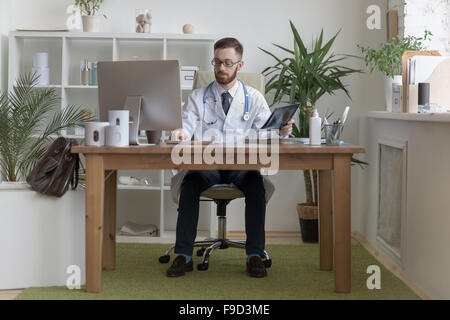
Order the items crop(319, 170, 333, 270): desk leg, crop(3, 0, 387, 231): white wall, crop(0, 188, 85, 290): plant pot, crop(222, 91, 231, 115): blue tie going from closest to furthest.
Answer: crop(0, 188, 85, 290): plant pot
crop(319, 170, 333, 270): desk leg
crop(222, 91, 231, 115): blue tie
crop(3, 0, 387, 231): white wall

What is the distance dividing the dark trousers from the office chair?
0.17 feet

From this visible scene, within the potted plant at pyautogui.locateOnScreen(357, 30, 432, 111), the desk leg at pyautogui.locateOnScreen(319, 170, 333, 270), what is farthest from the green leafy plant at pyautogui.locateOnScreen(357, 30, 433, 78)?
the desk leg at pyautogui.locateOnScreen(319, 170, 333, 270)

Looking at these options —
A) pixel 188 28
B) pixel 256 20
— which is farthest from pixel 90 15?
pixel 256 20

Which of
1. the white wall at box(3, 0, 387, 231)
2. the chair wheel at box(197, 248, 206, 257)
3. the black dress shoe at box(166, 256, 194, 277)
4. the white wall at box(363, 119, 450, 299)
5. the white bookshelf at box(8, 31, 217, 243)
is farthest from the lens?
the white wall at box(3, 0, 387, 231)

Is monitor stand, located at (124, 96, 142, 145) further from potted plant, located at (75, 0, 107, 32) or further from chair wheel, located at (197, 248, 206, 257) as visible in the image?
potted plant, located at (75, 0, 107, 32)

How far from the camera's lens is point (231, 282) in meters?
3.27

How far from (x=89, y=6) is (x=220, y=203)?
1969 mm

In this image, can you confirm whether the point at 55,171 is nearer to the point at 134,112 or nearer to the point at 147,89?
the point at 134,112

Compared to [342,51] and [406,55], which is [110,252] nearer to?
[406,55]

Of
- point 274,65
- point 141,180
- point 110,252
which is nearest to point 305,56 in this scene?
point 274,65

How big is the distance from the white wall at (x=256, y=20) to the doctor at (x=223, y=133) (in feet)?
3.55

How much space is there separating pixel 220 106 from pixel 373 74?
5.29 feet

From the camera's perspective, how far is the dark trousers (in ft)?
11.0

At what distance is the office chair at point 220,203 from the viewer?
3.46m
